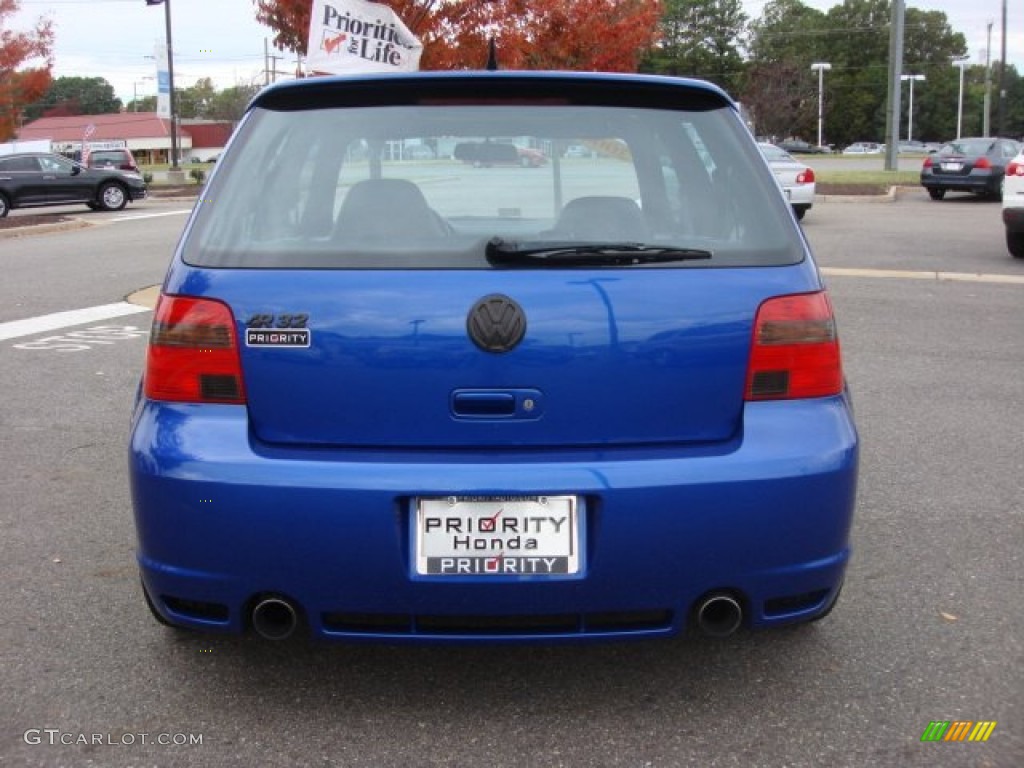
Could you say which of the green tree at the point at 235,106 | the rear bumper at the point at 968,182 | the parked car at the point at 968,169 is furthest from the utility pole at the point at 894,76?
the green tree at the point at 235,106

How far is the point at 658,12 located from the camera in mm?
24109

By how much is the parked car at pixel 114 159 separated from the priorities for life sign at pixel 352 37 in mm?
21300

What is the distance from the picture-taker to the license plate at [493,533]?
250 centimetres

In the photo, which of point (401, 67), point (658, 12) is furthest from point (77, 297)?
point (658, 12)

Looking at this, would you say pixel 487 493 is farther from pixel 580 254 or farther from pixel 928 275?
pixel 928 275

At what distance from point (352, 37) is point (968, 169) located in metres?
16.0

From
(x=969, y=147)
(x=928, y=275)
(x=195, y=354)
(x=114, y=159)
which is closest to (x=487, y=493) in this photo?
(x=195, y=354)

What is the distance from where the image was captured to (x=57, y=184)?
25.3 meters

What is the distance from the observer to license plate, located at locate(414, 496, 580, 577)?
250 cm

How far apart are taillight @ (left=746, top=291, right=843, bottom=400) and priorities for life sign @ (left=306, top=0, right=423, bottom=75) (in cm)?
1034

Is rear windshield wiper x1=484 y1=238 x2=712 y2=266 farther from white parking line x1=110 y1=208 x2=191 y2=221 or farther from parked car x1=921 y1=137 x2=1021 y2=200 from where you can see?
parked car x1=921 y1=137 x2=1021 y2=200

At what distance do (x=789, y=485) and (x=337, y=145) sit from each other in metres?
1.43

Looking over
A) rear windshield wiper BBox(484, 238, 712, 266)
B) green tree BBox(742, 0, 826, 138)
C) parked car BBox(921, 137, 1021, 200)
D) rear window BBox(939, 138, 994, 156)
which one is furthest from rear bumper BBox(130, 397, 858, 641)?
green tree BBox(742, 0, 826, 138)

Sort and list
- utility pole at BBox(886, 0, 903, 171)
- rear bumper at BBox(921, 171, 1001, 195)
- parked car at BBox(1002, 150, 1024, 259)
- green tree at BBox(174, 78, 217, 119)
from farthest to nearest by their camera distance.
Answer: green tree at BBox(174, 78, 217, 119) → utility pole at BBox(886, 0, 903, 171) → rear bumper at BBox(921, 171, 1001, 195) → parked car at BBox(1002, 150, 1024, 259)
